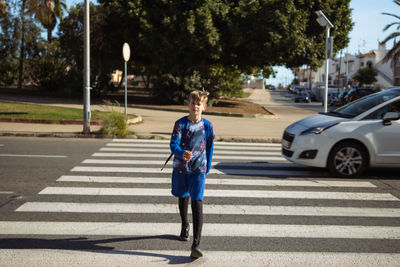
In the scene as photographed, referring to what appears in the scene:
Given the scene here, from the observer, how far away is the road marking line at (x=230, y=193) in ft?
21.2

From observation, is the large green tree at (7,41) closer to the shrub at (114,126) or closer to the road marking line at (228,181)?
the shrub at (114,126)

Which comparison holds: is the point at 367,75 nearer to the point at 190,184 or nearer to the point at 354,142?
the point at 354,142

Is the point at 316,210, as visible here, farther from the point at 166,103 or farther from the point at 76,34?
the point at 76,34

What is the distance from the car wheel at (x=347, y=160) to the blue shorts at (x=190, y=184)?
4394mm

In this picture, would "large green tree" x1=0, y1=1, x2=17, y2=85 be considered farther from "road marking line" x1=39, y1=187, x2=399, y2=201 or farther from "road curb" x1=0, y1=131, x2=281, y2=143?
"road marking line" x1=39, y1=187, x2=399, y2=201

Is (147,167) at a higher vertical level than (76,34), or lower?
lower

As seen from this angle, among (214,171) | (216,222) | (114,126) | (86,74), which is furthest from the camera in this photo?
(114,126)

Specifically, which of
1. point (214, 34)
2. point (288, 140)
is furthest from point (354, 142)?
point (214, 34)

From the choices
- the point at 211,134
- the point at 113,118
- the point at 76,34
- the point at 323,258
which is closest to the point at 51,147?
the point at 113,118

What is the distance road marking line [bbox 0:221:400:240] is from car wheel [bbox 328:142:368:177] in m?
2.82

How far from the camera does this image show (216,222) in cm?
520

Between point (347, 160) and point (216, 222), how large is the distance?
3759 millimetres

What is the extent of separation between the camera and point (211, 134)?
427 centimetres

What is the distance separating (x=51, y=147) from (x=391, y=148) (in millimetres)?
8089
